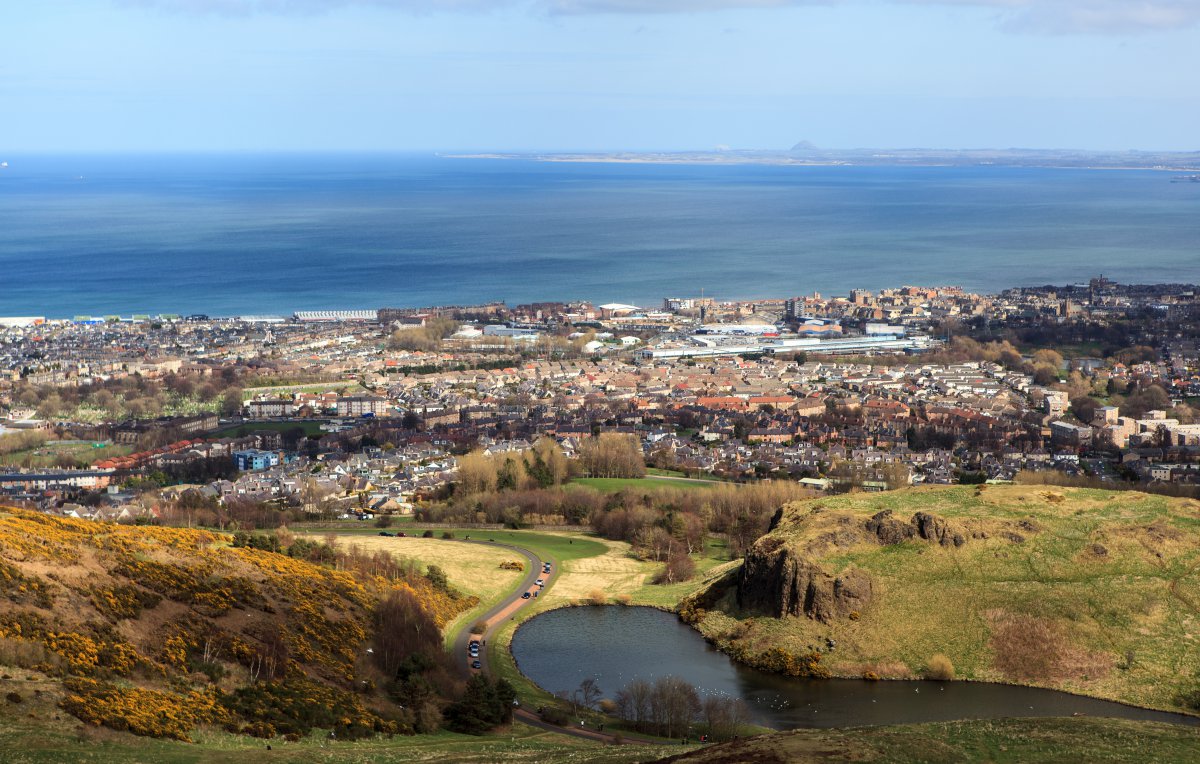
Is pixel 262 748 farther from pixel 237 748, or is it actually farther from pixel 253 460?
pixel 253 460

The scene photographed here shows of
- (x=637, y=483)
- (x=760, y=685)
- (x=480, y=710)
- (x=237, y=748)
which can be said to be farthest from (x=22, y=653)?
(x=637, y=483)

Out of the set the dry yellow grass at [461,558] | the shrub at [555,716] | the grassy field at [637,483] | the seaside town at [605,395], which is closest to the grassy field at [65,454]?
the seaside town at [605,395]

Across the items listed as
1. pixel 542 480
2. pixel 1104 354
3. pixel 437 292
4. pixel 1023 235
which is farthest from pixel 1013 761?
pixel 1023 235

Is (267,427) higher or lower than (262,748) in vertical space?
lower

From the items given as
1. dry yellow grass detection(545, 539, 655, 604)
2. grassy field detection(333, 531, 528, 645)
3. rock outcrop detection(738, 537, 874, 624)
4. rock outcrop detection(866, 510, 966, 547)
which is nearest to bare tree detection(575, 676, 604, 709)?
grassy field detection(333, 531, 528, 645)

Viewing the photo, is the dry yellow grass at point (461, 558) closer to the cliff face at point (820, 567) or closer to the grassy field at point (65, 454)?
the cliff face at point (820, 567)

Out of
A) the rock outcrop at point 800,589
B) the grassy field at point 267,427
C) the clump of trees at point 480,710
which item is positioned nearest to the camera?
the clump of trees at point 480,710

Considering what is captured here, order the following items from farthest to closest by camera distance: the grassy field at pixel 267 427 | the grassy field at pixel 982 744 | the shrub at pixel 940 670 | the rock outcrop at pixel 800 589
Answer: the grassy field at pixel 267 427, the rock outcrop at pixel 800 589, the shrub at pixel 940 670, the grassy field at pixel 982 744
